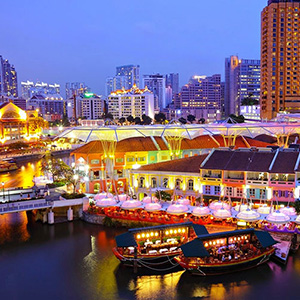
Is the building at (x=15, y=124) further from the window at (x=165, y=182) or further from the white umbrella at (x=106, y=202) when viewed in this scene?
the window at (x=165, y=182)

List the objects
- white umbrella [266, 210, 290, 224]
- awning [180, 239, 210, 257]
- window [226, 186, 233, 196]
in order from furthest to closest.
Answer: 1. window [226, 186, 233, 196]
2. white umbrella [266, 210, 290, 224]
3. awning [180, 239, 210, 257]

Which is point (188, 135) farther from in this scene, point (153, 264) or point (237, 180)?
point (153, 264)

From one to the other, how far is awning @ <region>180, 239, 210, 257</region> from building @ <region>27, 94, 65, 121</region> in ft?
475

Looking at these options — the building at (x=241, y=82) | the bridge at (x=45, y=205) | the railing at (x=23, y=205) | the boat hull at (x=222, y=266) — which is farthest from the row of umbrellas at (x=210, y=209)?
the building at (x=241, y=82)

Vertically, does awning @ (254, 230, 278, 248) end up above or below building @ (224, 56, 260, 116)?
below

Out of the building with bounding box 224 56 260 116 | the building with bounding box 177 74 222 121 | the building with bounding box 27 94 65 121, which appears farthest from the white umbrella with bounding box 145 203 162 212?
the building with bounding box 27 94 65 121

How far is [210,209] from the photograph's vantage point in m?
25.9

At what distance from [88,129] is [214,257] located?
19545 millimetres

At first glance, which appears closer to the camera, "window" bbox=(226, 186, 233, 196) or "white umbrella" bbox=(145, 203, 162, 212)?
"white umbrella" bbox=(145, 203, 162, 212)

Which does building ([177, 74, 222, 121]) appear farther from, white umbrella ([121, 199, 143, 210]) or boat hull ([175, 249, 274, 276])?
boat hull ([175, 249, 274, 276])

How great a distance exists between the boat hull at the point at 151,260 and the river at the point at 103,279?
560mm

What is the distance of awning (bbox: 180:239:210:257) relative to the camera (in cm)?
1945

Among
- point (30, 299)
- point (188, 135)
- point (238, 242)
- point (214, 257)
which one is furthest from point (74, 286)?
point (188, 135)

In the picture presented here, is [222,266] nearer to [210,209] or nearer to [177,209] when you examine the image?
[210,209]
